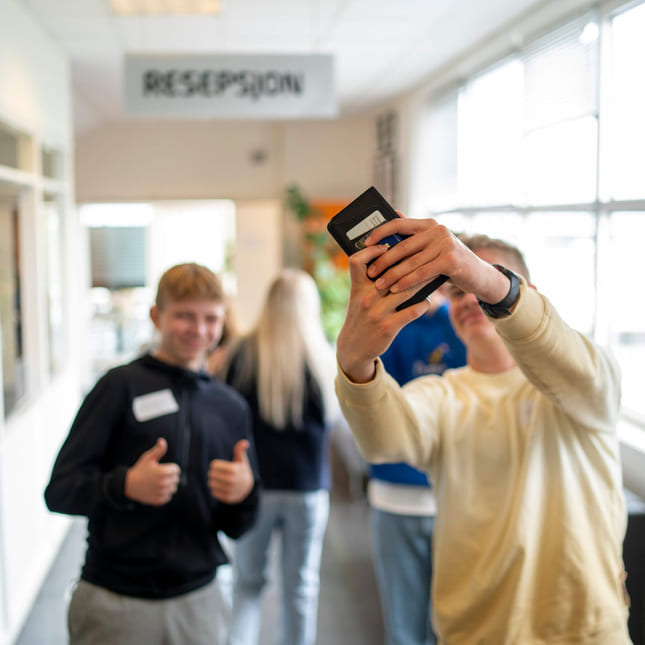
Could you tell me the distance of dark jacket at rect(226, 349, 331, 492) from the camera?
9.09ft

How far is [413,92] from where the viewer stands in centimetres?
646

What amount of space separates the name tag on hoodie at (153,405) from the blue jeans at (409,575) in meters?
0.97

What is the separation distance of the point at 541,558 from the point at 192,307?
3.43 ft

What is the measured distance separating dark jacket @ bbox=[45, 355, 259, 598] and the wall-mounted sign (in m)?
2.22

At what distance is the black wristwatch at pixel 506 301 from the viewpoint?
1.11 meters

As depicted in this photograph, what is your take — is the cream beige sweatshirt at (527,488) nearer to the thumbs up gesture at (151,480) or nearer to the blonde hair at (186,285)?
the thumbs up gesture at (151,480)

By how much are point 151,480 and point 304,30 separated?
358 centimetres

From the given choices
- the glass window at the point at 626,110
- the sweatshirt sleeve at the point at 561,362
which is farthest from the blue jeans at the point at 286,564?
the glass window at the point at 626,110

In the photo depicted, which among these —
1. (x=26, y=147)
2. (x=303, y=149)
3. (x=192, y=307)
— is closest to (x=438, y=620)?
(x=192, y=307)

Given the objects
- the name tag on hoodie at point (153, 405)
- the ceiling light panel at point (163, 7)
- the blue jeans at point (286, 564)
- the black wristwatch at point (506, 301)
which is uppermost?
the ceiling light panel at point (163, 7)

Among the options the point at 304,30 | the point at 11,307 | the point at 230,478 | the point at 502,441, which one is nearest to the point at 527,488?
the point at 502,441

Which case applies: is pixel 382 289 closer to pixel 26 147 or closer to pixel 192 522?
pixel 192 522

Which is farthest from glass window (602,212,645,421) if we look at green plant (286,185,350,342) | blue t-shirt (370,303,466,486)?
green plant (286,185,350,342)

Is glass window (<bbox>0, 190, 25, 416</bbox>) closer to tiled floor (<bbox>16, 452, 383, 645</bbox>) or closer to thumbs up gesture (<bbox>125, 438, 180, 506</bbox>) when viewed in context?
tiled floor (<bbox>16, 452, 383, 645</bbox>)
